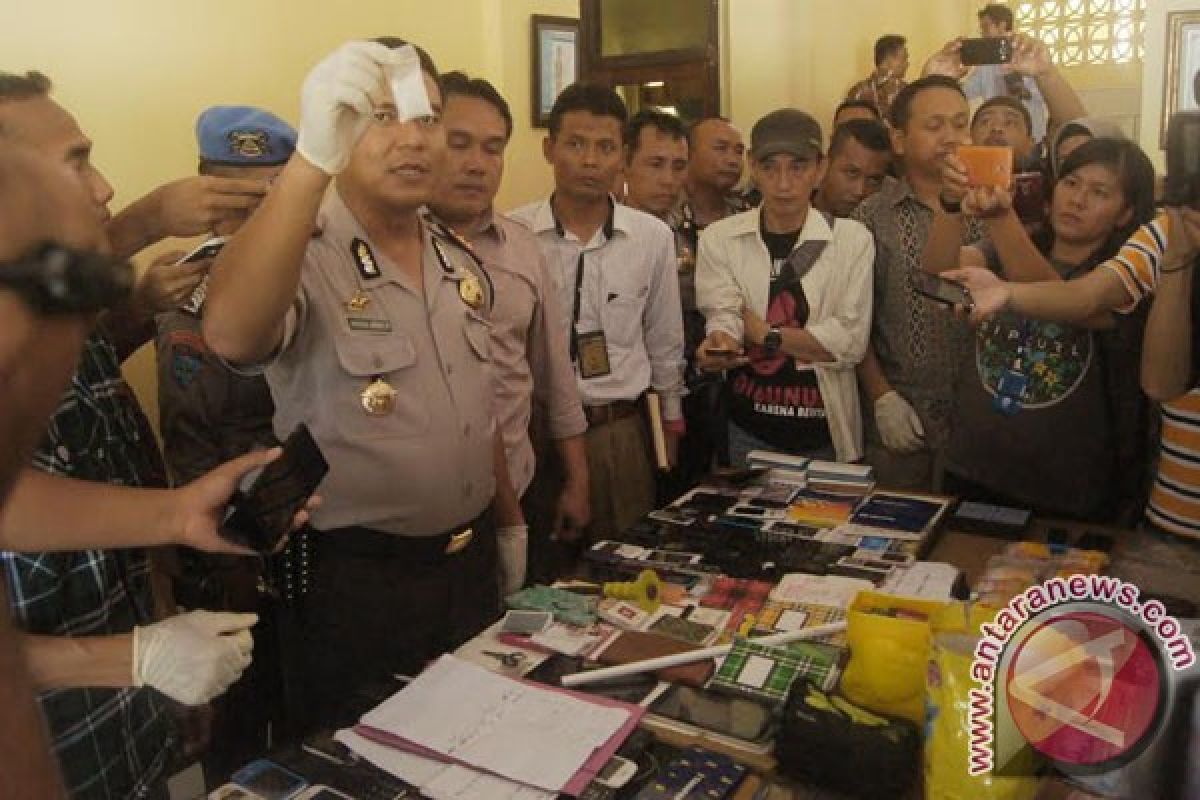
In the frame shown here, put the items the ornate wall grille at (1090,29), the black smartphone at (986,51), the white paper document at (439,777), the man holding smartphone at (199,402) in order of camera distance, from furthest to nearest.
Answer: the ornate wall grille at (1090,29)
the black smartphone at (986,51)
the man holding smartphone at (199,402)
the white paper document at (439,777)

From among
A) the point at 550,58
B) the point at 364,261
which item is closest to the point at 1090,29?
the point at 550,58

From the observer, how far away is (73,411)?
1.23 metres

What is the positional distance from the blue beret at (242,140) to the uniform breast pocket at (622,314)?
35.3 inches

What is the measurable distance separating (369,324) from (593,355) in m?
1.08

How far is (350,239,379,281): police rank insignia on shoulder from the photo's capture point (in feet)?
5.29

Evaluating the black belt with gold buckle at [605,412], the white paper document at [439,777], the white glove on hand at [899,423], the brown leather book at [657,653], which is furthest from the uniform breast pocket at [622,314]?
the white paper document at [439,777]

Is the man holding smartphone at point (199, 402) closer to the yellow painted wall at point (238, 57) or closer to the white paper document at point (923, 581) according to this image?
the yellow painted wall at point (238, 57)

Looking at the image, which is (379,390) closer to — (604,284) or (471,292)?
(471,292)

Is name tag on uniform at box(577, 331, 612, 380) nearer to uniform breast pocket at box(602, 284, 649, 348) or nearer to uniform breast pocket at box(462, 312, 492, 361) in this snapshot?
uniform breast pocket at box(602, 284, 649, 348)

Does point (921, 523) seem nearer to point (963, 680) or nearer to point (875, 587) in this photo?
point (875, 587)

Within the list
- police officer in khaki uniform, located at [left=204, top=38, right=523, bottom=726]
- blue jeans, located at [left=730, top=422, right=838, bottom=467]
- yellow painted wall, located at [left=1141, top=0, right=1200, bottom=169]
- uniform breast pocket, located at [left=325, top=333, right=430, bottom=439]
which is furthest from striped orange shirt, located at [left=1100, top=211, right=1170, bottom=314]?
uniform breast pocket, located at [left=325, top=333, right=430, bottom=439]

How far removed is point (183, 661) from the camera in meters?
1.10

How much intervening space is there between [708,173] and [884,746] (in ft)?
8.27

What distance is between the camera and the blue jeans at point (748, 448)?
2.58 meters
